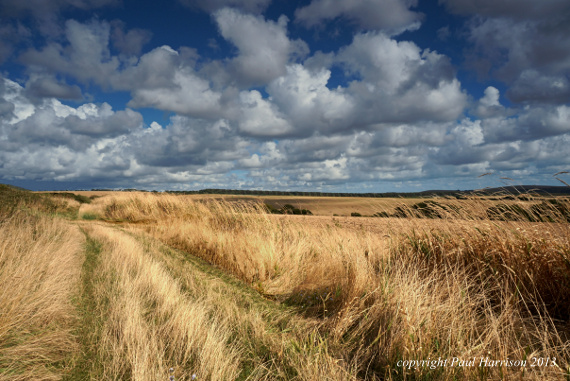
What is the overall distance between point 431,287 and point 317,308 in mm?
1707

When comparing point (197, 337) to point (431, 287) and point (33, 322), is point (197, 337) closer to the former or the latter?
point (33, 322)

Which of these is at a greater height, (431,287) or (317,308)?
(431,287)

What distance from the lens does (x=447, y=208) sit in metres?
6.09

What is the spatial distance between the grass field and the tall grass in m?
0.03

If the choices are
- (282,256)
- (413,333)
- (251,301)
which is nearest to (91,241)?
(282,256)

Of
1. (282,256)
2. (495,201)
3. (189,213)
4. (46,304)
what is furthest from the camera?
(189,213)

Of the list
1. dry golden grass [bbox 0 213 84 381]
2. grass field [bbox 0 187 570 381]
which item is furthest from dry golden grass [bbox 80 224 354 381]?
dry golden grass [bbox 0 213 84 381]

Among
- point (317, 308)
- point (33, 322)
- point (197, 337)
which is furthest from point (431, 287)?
point (33, 322)

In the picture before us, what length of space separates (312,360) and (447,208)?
4468 mm

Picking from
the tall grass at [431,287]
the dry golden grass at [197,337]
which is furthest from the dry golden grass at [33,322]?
the tall grass at [431,287]

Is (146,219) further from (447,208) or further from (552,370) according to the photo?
(552,370)

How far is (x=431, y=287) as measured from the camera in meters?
4.60

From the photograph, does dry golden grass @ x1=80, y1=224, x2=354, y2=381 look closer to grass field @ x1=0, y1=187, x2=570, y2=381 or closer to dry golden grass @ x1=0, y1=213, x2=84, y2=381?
grass field @ x1=0, y1=187, x2=570, y2=381

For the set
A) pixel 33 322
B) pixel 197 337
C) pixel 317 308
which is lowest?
pixel 317 308
